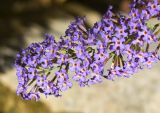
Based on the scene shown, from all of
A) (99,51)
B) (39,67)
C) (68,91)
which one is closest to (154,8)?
(99,51)

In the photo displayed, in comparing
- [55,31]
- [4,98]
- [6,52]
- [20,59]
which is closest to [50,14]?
[55,31]

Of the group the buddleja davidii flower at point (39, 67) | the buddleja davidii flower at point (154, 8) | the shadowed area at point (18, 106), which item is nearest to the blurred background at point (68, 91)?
the shadowed area at point (18, 106)

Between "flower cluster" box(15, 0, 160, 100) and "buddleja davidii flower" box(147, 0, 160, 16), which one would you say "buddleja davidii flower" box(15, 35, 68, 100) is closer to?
"flower cluster" box(15, 0, 160, 100)

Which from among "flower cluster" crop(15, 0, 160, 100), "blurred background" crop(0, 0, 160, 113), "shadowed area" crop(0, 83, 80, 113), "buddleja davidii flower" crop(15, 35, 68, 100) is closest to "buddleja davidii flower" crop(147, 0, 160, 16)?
"flower cluster" crop(15, 0, 160, 100)

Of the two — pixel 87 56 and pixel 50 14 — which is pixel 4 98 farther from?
pixel 87 56

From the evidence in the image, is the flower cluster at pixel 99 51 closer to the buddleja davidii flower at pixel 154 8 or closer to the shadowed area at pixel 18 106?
the buddleja davidii flower at pixel 154 8
